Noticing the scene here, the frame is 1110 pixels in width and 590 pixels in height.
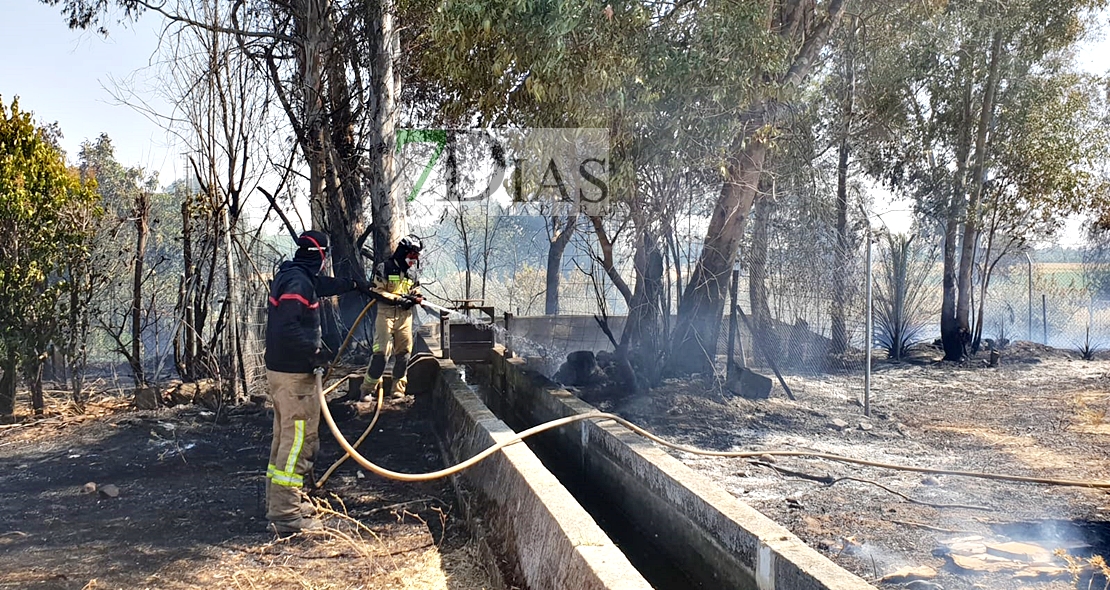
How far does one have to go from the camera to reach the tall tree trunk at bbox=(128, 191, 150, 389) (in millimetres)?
8992

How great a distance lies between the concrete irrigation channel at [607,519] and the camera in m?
3.72

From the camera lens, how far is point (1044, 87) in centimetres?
1509

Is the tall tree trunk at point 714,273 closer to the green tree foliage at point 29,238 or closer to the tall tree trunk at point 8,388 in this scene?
the green tree foliage at point 29,238

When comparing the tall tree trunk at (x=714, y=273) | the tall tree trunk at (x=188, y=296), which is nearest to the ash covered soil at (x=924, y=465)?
the tall tree trunk at (x=714, y=273)

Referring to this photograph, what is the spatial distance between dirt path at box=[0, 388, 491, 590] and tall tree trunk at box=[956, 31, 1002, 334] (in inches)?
466

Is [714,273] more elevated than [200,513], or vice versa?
[714,273]

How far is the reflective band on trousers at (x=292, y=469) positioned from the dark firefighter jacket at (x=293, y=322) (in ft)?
1.41

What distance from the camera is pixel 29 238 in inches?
336

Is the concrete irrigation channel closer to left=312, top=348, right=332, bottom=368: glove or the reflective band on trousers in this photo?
the reflective band on trousers

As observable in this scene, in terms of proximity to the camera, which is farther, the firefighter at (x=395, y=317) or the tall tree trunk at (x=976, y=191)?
the tall tree trunk at (x=976, y=191)

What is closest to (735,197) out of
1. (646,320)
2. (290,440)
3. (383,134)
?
(646,320)

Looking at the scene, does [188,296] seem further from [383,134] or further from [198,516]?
[198,516]

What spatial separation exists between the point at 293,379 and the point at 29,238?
5.11 m

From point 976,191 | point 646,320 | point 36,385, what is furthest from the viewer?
point 976,191
